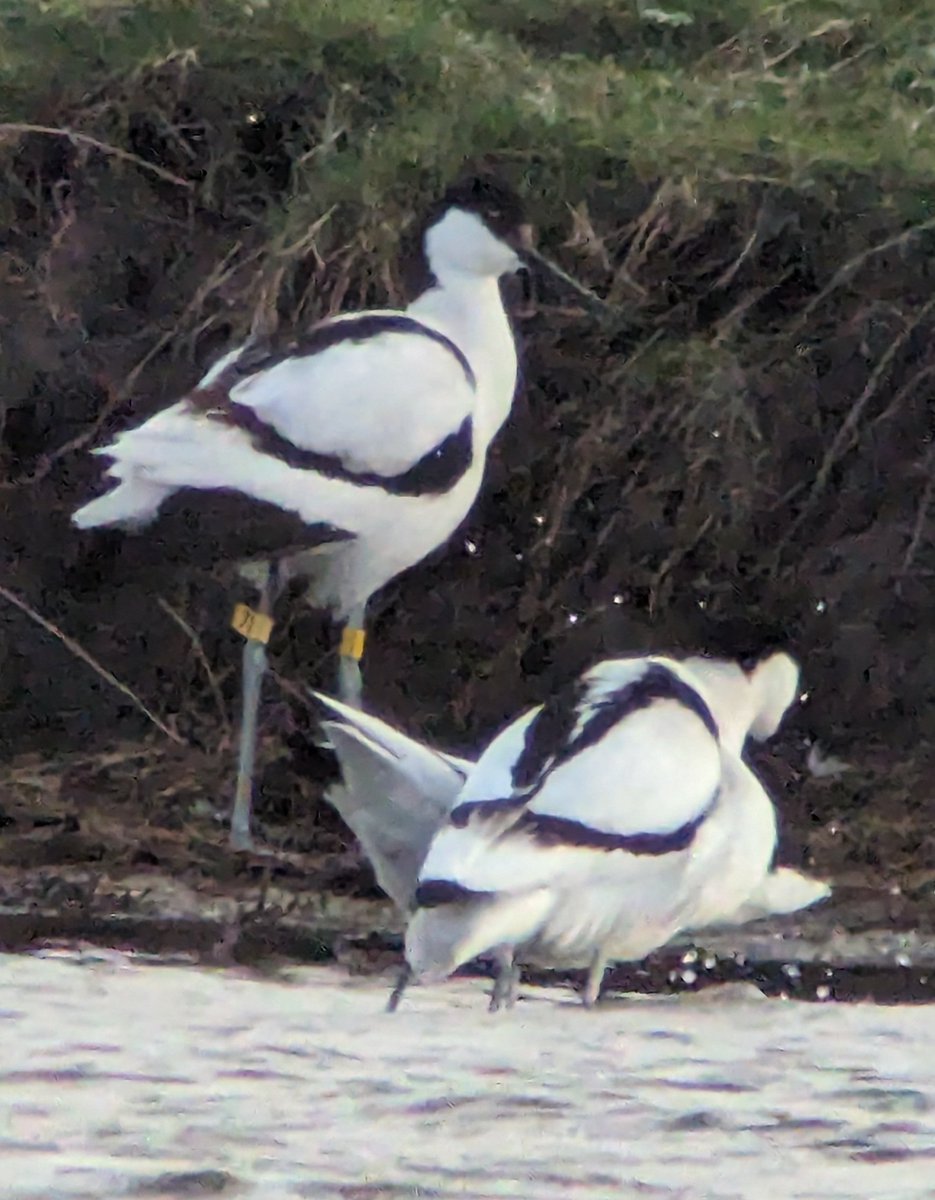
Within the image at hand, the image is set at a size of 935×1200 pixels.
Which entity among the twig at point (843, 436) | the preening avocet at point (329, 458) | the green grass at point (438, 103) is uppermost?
the green grass at point (438, 103)

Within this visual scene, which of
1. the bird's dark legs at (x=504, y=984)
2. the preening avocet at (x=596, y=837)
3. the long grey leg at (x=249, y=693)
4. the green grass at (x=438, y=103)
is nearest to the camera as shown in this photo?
the preening avocet at (x=596, y=837)

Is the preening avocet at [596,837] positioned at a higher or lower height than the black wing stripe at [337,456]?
lower

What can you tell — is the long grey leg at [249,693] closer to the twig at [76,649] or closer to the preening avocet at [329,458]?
the preening avocet at [329,458]

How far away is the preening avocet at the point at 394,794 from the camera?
5.80 ft

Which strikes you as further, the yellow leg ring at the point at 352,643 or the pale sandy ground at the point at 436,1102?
the yellow leg ring at the point at 352,643

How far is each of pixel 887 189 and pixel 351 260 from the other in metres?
0.70

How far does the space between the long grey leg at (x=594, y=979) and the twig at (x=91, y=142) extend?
1.13 metres

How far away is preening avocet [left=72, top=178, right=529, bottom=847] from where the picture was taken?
192cm

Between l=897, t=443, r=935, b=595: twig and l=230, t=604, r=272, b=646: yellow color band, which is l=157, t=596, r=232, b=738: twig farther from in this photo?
l=897, t=443, r=935, b=595: twig

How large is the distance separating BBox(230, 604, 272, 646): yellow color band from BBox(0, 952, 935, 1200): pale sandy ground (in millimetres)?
540

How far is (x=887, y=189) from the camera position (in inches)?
91.7

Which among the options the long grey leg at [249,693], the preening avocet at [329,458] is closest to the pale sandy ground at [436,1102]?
the long grey leg at [249,693]

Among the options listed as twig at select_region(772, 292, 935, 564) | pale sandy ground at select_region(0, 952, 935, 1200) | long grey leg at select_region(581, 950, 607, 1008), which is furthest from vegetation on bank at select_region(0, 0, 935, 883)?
pale sandy ground at select_region(0, 952, 935, 1200)

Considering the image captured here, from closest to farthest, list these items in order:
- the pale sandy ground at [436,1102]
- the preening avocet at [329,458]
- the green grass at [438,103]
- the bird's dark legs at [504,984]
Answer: the pale sandy ground at [436,1102] → the bird's dark legs at [504,984] → the preening avocet at [329,458] → the green grass at [438,103]
